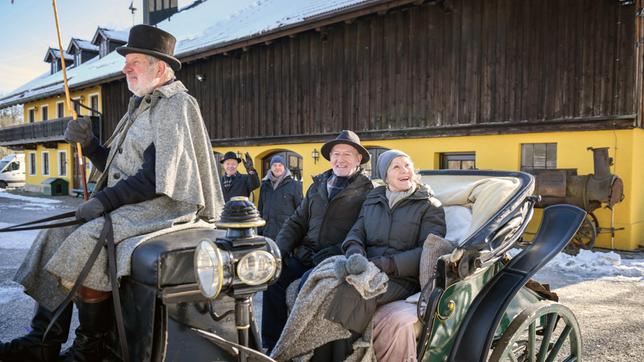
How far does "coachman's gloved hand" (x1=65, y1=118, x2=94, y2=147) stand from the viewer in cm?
252

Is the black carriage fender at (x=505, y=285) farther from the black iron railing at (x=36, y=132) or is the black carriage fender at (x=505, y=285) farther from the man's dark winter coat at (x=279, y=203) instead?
the black iron railing at (x=36, y=132)

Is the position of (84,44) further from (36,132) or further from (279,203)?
(279,203)

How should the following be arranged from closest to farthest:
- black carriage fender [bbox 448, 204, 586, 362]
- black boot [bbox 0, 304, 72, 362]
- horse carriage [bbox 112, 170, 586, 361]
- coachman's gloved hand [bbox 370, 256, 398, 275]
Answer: horse carriage [bbox 112, 170, 586, 361]
black boot [bbox 0, 304, 72, 362]
black carriage fender [bbox 448, 204, 586, 362]
coachman's gloved hand [bbox 370, 256, 398, 275]

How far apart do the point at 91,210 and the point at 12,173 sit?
35326 mm

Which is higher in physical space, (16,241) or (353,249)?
(353,249)

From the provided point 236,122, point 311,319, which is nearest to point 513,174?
point 311,319

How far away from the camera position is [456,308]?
2525 millimetres

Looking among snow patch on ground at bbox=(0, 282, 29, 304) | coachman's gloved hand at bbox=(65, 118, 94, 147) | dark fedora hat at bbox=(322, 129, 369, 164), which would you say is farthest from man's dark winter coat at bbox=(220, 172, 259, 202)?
coachman's gloved hand at bbox=(65, 118, 94, 147)

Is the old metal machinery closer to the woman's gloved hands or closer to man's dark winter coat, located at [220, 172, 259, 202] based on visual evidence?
man's dark winter coat, located at [220, 172, 259, 202]

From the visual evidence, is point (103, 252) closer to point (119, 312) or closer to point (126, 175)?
point (119, 312)

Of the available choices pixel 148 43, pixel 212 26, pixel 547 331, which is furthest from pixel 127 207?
pixel 212 26

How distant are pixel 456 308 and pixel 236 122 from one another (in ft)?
47.7

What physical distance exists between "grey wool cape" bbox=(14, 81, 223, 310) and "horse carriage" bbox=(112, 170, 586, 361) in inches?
5.0

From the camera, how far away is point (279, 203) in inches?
267
